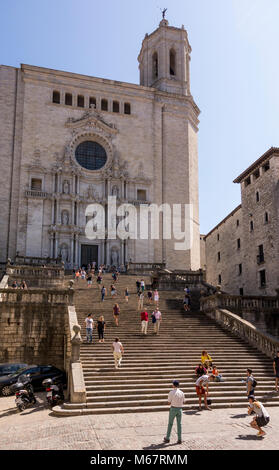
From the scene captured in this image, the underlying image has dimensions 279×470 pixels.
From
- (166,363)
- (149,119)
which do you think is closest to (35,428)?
(166,363)

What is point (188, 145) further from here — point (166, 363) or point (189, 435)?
point (189, 435)

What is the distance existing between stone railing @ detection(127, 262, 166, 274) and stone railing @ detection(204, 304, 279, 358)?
1237 centimetres

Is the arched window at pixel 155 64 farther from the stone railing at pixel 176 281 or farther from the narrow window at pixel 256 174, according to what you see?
the stone railing at pixel 176 281

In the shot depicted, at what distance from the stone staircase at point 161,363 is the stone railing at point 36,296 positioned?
4.13 feet

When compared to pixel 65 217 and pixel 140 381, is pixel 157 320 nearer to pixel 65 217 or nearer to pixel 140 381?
pixel 140 381

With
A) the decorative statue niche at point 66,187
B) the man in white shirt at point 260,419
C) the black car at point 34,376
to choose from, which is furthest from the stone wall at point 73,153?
the man in white shirt at point 260,419

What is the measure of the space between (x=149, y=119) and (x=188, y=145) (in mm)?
4633

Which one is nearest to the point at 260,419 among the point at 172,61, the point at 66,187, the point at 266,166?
the point at 266,166

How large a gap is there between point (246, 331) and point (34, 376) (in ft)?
30.9

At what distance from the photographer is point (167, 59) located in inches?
1832

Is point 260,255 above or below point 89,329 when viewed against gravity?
above

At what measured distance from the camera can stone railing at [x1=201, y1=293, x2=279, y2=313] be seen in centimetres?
2345

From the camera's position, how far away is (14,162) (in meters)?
38.4

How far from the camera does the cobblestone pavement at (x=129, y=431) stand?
982 cm
